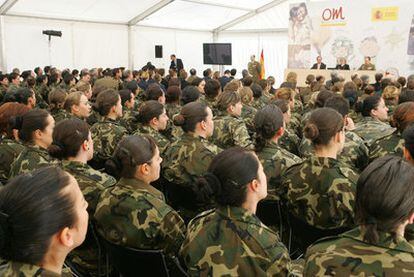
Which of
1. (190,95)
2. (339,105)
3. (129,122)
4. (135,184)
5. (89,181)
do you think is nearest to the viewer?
(135,184)

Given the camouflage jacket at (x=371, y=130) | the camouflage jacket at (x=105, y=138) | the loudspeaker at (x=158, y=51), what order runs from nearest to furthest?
the camouflage jacket at (x=371, y=130) < the camouflage jacket at (x=105, y=138) < the loudspeaker at (x=158, y=51)

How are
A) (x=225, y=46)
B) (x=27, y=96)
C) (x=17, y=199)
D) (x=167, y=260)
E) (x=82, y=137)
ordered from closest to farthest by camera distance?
(x=17, y=199) → (x=167, y=260) → (x=82, y=137) → (x=27, y=96) → (x=225, y=46)

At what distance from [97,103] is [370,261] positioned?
356 centimetres

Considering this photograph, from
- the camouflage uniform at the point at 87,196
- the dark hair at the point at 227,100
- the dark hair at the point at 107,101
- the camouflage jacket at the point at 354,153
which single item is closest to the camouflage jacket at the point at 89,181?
the camouflage uniform at the point at 87,196

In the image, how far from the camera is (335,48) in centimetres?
1232

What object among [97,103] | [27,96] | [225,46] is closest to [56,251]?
[97,103]

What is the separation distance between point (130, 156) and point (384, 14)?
35.9 feet

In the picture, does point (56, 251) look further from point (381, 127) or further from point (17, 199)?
point (381, 127)

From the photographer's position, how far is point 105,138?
4.04 metres

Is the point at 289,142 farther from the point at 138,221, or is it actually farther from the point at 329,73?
the point at 329,73

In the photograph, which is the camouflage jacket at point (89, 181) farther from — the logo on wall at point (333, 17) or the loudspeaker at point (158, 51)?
the loudspeaker at point (158, 51)

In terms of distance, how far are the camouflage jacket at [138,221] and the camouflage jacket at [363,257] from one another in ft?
2.72

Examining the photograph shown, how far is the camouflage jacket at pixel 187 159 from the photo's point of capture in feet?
9.99

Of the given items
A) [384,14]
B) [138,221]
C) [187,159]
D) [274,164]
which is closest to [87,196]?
[138,221]
